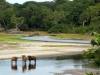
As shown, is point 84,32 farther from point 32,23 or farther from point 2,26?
point 2,26

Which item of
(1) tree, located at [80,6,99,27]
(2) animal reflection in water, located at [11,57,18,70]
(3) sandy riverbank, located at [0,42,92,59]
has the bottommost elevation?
(3) sandy riverbank, located at [0,42,92,59]

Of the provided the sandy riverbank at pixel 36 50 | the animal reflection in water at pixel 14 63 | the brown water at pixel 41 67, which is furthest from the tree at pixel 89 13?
the animal reflection in water at pixel 14 63

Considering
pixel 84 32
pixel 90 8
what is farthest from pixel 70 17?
pixel 84 32

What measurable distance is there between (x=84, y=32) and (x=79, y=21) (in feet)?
37.4

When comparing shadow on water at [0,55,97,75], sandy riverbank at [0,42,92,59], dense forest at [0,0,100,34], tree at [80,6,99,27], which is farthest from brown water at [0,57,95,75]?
tree at [80,6,99,27]

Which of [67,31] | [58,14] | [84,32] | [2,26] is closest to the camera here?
[84,32]

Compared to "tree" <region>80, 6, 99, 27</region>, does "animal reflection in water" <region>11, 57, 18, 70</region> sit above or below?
below

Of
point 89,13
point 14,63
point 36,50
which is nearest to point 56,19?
point 89,13

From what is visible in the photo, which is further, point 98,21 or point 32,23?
point 32,23

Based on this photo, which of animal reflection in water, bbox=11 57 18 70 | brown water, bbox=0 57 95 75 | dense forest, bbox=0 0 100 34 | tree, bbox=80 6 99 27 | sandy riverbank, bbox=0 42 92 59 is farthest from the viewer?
dense forest, bbox=0 0 100 34

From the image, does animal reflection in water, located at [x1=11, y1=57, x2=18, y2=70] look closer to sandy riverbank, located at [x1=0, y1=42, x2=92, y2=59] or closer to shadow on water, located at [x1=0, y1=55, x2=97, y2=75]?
shadow on water, located at [x1=0, y1=55, x2=97, y2=75]

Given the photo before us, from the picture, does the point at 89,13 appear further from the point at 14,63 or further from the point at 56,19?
the point at 14,63

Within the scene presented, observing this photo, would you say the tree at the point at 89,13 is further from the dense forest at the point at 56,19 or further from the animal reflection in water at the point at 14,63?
the animal reflection in water at the point at 14,63

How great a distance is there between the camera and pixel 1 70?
939 inches
